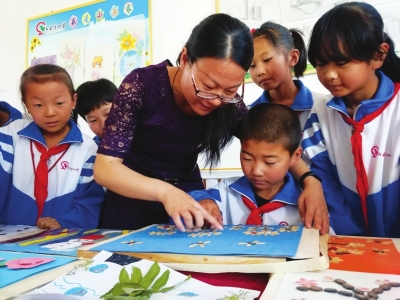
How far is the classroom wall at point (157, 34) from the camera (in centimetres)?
215

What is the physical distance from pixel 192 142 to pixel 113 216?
33cm

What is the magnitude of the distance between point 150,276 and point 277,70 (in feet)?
3.32

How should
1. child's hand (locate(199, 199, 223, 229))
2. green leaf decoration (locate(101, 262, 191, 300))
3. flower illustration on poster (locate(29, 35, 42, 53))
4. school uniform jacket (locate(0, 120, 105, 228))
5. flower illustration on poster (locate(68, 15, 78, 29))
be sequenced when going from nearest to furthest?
green leaf decoration (locate(101, 262, 191, 300)) → child's hand (locate(199, 199, 223, 229)) → school uniform jacket (locate(0, 120, 105, 228)) → flower illustration on poster (locate(68, 15, 78, 29)) → flower illustration on poster (locate(29, 35, 42, 53))

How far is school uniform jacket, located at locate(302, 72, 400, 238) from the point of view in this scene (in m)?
0.93

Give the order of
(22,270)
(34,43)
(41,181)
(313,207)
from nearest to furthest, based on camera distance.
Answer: (22,270) → (313,207) → (41,181) → (34,43)

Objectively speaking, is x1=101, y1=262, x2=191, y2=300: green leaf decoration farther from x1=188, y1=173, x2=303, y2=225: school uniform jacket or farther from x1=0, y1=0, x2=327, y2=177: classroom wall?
x1=0, y1=0, x2=327, y2=177: classroom wall

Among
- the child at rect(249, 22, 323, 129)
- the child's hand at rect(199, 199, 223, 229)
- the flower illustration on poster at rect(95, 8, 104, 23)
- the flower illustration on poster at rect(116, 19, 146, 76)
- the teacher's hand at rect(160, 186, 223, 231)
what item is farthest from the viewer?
the flower illustration on poster at rect(95, 8, 104, 23)

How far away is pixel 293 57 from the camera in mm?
1448

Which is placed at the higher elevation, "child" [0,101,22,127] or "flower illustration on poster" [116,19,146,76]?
"flower illustration on poster" [116,19,146,76]

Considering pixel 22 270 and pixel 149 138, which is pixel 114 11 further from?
pixel 22 270

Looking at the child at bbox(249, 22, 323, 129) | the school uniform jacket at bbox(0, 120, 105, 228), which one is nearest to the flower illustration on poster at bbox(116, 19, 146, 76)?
the child at bbox(249, 22, 323, 129)

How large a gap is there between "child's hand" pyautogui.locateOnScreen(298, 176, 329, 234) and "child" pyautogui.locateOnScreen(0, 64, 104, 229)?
0.63 m

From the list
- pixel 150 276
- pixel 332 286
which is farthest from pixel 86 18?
pixel 332 286

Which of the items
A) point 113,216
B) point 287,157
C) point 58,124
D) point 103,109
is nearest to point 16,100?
point 103,109
